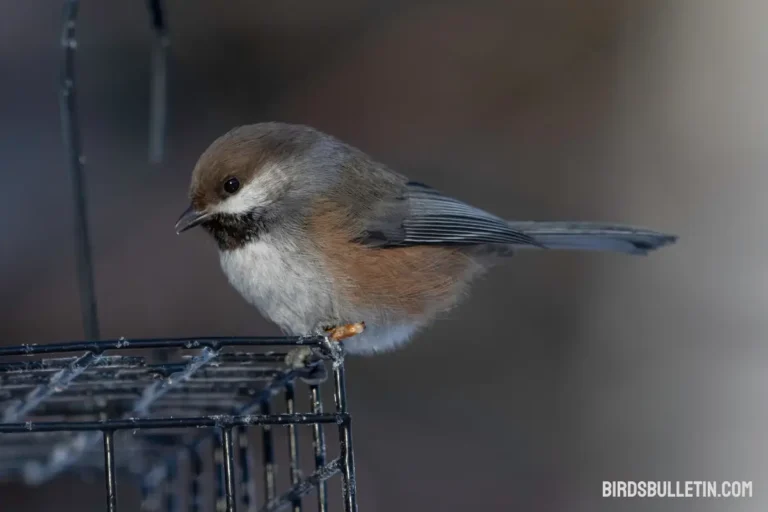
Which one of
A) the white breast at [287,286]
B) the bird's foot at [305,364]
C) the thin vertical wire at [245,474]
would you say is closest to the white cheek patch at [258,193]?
the white breast at [287,286]

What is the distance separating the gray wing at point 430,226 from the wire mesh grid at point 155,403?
0.56 meters

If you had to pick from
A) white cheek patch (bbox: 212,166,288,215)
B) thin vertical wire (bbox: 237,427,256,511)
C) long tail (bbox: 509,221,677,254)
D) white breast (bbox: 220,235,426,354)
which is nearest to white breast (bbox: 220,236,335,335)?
white breast (bbox: 220,235,426,354)

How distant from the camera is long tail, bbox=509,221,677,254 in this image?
9.75ft

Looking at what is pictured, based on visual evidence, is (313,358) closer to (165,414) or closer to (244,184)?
(244,184)

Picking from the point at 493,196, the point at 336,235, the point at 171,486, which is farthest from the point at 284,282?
the point at 493,196

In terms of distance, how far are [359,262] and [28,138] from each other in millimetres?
2841

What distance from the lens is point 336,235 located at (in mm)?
2670

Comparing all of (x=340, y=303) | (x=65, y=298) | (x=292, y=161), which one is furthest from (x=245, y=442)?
(x=65, y=298)

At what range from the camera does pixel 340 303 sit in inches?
103

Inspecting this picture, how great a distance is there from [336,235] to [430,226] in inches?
15.3

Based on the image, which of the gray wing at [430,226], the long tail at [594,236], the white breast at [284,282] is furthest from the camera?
the long tail at [594,236]

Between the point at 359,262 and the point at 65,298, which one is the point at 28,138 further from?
the point at 359,262

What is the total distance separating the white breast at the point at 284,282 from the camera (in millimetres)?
2559

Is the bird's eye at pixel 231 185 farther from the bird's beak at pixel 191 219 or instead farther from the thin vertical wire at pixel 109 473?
the thin vertical wire at pixel 109 473
